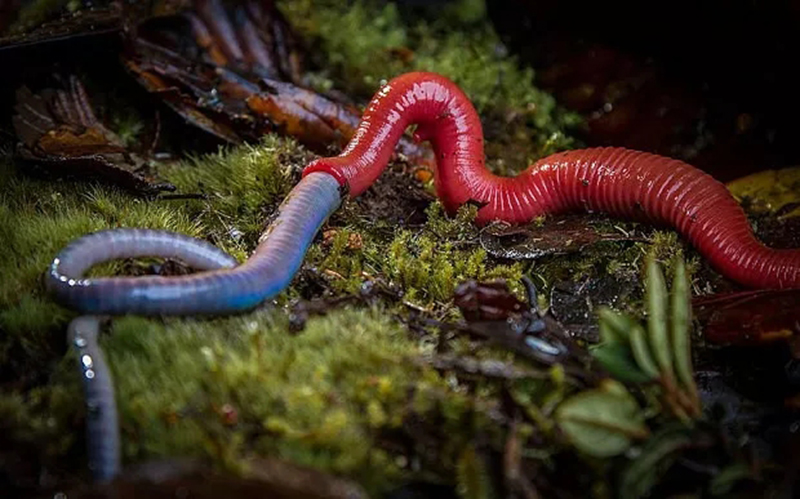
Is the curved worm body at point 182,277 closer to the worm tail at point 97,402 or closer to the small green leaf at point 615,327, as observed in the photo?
the worm tail at point 97,402

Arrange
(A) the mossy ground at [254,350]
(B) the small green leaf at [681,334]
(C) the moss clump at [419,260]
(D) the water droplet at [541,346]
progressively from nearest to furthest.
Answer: (A) the mossy ground at [254,350]
(B) the small green leaf at [681,334]
(D) the water droplet at [541,346]
(C) the moss clump at [419,260]

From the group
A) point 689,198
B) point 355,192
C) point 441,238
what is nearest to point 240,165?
point 355,192

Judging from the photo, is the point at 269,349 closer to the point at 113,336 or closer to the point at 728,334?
the point at 113,336

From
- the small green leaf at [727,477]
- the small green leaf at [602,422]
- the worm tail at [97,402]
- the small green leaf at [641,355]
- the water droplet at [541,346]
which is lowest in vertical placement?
the worm tail at [97,402]

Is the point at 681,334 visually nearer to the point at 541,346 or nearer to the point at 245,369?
the point at 541,346

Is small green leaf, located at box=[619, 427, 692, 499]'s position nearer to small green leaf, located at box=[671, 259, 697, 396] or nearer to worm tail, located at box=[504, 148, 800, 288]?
small green leaf, located at box=[671, 259, 697, 396]

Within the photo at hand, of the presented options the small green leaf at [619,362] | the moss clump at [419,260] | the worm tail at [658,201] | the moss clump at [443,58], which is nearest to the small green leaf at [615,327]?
the small green leaf at [619,362]
